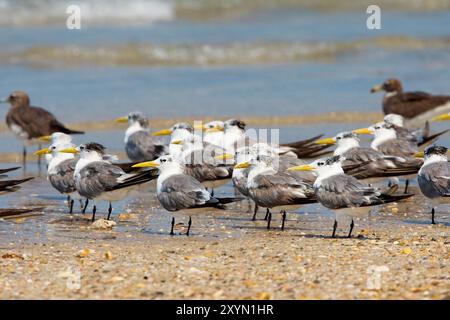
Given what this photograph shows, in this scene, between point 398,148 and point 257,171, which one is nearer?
point 257,171

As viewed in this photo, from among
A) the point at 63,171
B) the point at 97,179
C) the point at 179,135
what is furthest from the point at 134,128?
the point at 97,179

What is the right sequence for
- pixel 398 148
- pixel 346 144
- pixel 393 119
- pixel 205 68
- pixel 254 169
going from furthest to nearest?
1. pixel 205 68
2. pixel 393 119
3. pixel 398 148
4. pixel 346 144
5. pixel 254 169

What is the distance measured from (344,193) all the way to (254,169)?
3.67 ft

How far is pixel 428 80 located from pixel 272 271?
37.1ft

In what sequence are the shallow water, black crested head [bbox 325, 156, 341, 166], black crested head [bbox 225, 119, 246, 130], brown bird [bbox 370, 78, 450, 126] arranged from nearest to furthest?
black crested head [bbox 325, 156, 341, 166] → the shallow water → black crested head [bbox 225, 119, 246, 130] → brown bird [bbox 370, 78, 450, 126]

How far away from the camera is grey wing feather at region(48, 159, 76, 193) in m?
9.58

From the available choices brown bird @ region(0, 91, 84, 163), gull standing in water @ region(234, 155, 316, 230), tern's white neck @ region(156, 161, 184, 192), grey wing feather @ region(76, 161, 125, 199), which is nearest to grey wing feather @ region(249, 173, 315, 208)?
gull standing in water @ region(234, 155, 316, 230)

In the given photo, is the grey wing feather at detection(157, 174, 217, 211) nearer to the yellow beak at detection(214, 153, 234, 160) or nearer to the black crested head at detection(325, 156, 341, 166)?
A: the black crested head at detection(325, 156, 341, 166)

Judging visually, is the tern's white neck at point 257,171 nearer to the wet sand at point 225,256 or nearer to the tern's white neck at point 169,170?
the wet sand at point 225,256

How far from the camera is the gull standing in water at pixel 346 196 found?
8148 millimetres

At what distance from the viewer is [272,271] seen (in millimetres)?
6699

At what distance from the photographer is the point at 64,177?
9.67 metres

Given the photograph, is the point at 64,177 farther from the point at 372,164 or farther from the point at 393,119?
the point at 393,119

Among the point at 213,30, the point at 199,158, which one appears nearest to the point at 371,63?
the point at 213,30
